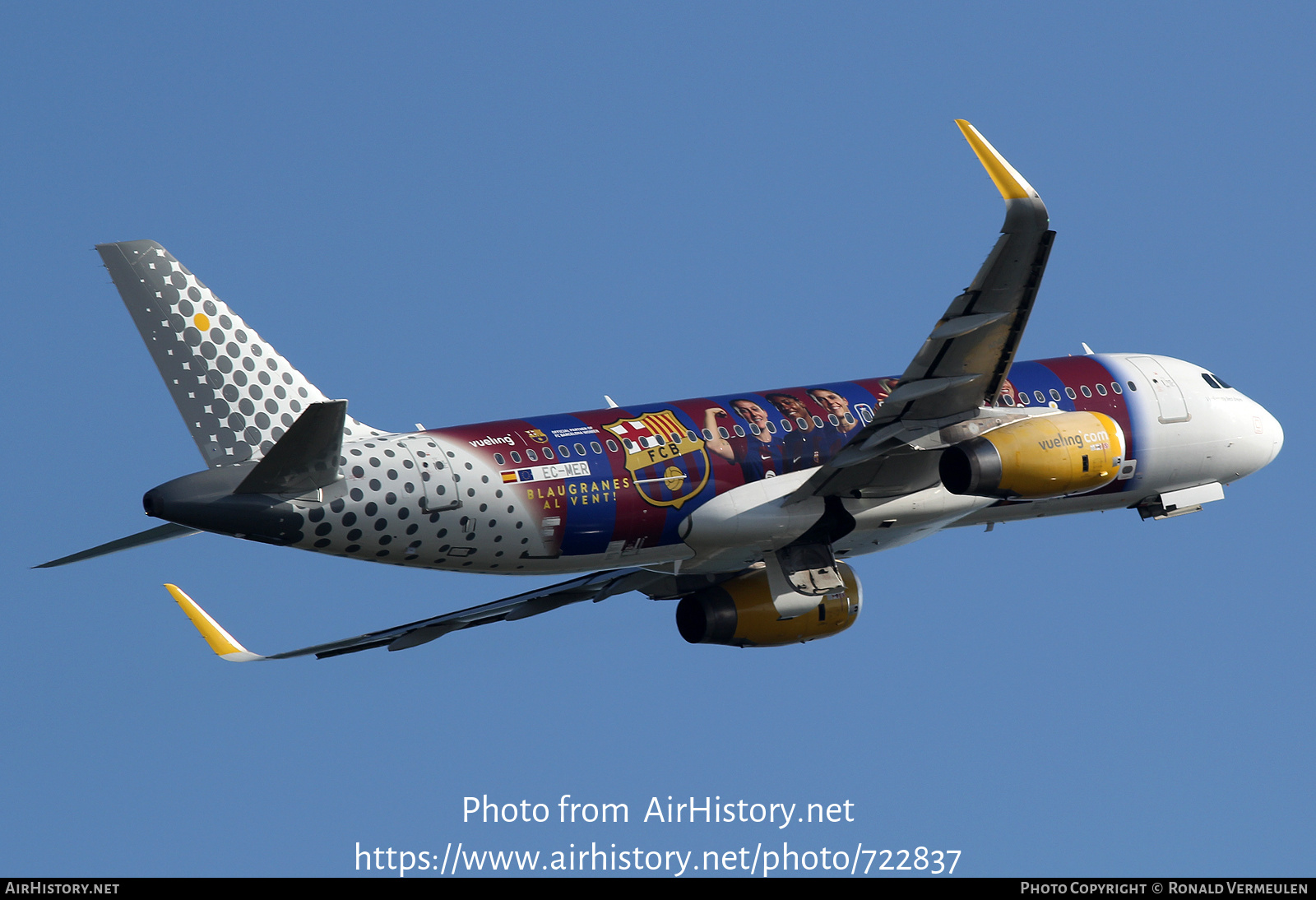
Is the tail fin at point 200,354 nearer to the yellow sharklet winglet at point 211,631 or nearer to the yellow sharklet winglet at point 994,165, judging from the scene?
the yellow sharklet winglet at point 211,631

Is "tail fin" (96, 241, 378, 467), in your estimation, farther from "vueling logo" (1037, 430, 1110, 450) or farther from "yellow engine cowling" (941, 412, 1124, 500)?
"vueling logo" (1037, 430, 1110, 450)

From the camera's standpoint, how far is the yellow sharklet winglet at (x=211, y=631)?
37688 mm

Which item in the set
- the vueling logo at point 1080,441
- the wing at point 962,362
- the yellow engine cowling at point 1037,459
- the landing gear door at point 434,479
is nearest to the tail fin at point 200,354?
the landing gear door at point 434,479

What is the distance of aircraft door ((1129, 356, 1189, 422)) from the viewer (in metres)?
40.4

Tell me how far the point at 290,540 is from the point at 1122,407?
18.2 m

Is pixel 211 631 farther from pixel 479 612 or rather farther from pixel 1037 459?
pixel 1037 459

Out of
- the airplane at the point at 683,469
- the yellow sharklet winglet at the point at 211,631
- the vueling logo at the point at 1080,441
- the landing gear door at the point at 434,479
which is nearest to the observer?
the airplane at the point at 683,469

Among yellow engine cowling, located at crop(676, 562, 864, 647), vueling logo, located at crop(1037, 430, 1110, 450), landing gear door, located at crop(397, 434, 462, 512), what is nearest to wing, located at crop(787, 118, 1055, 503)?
vueling logo, located at crop(1037, 430, 1110, 450)

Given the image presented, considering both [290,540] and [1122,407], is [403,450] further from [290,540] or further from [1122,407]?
[1122,407]

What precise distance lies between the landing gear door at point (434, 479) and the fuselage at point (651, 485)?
0.11ft

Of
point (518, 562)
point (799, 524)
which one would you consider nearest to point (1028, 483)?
point (799, 524)

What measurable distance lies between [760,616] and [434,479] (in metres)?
8.73
